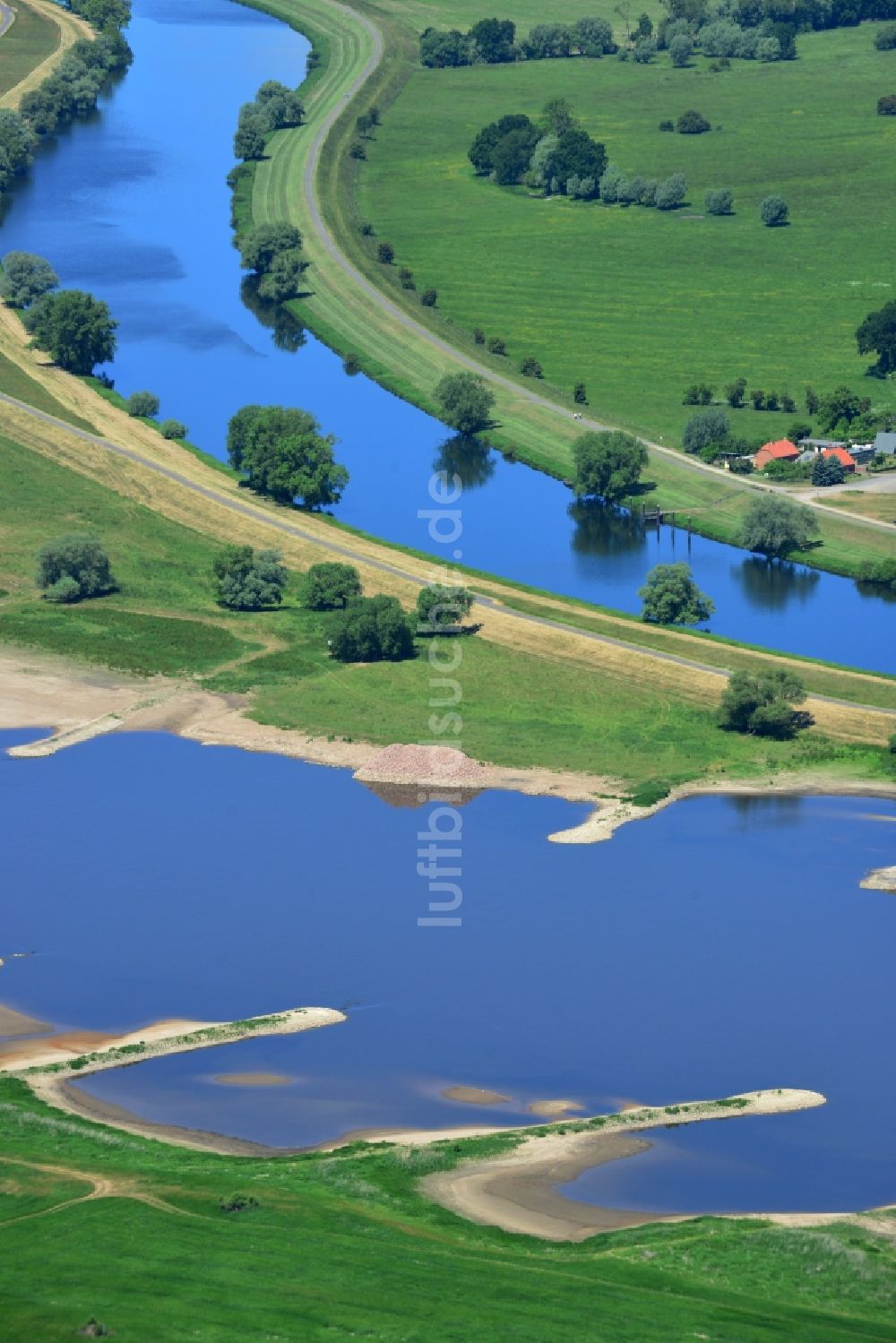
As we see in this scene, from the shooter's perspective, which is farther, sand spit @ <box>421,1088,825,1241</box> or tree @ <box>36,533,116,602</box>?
tree @ <box>36,533,116,602</box>

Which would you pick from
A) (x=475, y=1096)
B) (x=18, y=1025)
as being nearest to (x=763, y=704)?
(x=475, y=1096)

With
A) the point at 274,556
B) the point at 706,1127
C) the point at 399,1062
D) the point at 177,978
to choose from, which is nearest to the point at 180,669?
the point at 274,556

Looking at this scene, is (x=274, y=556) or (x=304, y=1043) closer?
(x=304, y=1043)

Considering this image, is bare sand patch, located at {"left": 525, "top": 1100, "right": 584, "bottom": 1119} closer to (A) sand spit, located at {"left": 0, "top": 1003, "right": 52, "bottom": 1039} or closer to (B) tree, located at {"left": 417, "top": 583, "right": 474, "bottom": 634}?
(A) sand spit, located at {"left": 0, "top": 1003, "right": 52, "bottom": 1039}

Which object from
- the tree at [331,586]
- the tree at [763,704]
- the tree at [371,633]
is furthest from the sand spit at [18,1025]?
the tree at [331,586]

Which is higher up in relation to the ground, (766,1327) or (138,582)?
(138,582)

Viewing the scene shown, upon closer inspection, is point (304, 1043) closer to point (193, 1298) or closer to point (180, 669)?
point (193, 1298)

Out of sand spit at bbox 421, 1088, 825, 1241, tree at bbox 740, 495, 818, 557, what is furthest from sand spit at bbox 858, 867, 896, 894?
tree at bbox 740, 495, 818, 557
